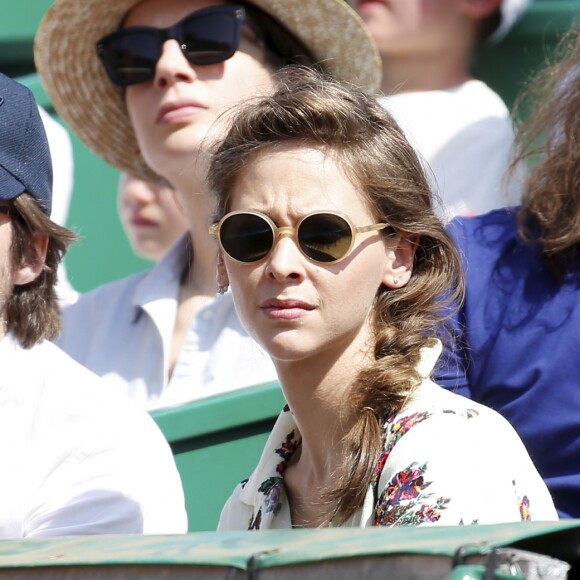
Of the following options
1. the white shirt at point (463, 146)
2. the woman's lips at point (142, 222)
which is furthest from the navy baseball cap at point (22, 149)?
the woman's lips at point (142, 222)

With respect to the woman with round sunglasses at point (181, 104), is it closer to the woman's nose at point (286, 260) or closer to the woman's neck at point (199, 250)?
the woman's neck at point (199, 250)

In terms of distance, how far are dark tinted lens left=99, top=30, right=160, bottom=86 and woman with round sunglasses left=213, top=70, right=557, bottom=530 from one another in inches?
34.3

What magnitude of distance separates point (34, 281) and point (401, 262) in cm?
71

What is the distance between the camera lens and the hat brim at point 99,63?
289 cm

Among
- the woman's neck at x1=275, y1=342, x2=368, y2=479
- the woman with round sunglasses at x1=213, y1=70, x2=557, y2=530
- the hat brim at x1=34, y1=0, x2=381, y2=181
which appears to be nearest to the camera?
the woman with round sunglasses at x1=213, y1=70, x2=557, y2=530

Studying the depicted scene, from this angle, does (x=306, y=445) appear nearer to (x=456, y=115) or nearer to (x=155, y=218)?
(x=456, y=115)

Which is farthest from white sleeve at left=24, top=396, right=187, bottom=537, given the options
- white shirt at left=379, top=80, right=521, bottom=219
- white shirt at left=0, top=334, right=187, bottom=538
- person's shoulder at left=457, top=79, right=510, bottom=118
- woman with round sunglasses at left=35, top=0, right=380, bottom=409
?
person's shoulder at left=457, top=79, right=510, bottom=118

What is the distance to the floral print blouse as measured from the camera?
1615mm

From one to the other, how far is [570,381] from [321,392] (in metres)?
0.46

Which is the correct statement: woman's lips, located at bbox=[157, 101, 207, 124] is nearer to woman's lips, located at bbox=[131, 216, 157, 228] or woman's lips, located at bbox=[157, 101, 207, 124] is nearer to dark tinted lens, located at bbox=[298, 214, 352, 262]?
dark tinted lens, located at bbox=[298, 214, 352, 262]

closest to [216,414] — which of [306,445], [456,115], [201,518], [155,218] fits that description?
[201,518]

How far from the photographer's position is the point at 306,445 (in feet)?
6.32

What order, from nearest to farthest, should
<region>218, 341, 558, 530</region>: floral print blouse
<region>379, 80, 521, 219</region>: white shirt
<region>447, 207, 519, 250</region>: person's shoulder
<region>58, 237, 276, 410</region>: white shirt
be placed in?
<region>218, 341, 558, 530</region>: floral print blouse < <region>447, 207, 519, 250</region>: person's shoulder < <region>58, 237, 276, 410</region>: white shirt < <region>379, 80, 521, 219</region>: white shirt

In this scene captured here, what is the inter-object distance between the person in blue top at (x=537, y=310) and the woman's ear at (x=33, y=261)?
2.35 feet
